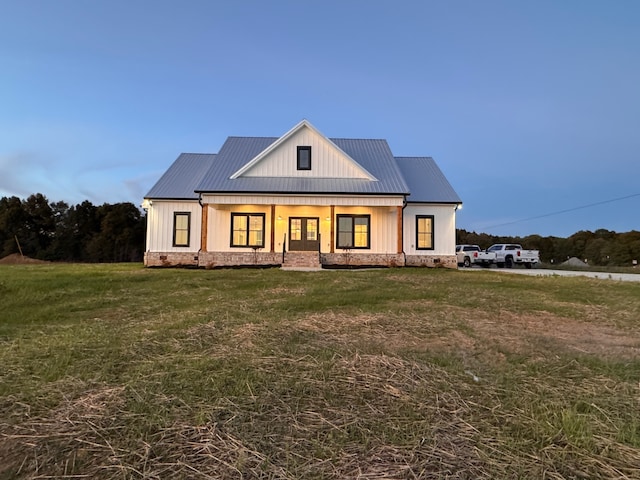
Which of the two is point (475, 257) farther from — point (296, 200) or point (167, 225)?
point (167, 225)

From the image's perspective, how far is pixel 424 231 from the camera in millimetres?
18156

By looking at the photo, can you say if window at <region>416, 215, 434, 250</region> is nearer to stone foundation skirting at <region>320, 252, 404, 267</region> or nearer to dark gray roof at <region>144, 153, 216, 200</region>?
stone foundation skirting at <region>320, 252, 404, 267</region>

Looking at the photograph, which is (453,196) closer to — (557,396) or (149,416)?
(557,396)

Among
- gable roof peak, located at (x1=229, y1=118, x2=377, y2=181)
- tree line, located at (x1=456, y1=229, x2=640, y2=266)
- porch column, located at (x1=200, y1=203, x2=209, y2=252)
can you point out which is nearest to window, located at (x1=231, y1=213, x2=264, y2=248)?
porch column, located at (x1=200, y1=203, x2=209, y2=252)

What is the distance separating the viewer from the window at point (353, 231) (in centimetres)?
1795

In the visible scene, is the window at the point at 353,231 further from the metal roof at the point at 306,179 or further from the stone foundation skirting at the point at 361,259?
the metal roof at the point at 306,179

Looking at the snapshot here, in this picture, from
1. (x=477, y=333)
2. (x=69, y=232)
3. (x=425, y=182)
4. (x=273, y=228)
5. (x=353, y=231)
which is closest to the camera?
(x=477, y=333)

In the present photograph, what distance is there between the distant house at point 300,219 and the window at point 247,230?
0.05 m

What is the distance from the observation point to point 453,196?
719 inches

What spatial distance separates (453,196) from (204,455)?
1821 centimetres

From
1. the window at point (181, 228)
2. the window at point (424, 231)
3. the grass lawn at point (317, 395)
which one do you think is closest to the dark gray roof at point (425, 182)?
the window at point (424, 231)

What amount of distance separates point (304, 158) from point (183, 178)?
686 cm

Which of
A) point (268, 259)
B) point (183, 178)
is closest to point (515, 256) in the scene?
point (268, 259)

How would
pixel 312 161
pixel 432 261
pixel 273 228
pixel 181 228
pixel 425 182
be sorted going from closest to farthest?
pixel 273 228 → pixel 432 261 → pixel 181 228 → pixel 312 161 → pixel 425 182
